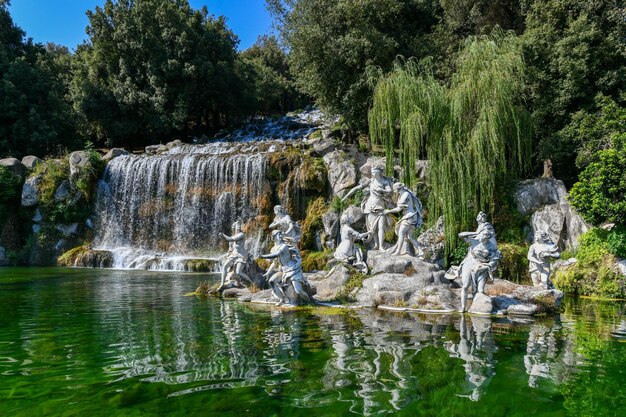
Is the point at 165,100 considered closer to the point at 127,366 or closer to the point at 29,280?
the point at 29,280

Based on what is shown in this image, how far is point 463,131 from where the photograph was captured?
51.8 ft

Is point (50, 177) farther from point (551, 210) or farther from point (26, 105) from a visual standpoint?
point (551, 210)

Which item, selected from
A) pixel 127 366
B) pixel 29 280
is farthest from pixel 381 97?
pixel 29 280

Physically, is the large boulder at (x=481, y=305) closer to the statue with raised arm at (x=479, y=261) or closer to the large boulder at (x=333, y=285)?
the statue with raised arm at (x=479, y=261)

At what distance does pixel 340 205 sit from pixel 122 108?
2442 cm

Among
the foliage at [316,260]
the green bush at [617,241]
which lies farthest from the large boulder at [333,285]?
the green bush at [617,241]

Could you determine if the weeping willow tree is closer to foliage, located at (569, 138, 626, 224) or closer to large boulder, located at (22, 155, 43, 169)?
foliage, located at (569, 138, 626, 224)

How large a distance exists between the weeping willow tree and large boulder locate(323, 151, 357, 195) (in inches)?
194

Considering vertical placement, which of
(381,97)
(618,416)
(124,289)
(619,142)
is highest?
(381,97)

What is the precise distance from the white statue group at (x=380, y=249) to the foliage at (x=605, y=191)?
310 centimetres

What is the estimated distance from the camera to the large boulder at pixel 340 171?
21.4 metres

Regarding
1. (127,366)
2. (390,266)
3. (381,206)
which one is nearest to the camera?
(127,366)

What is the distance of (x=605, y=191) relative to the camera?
1398 centimetres

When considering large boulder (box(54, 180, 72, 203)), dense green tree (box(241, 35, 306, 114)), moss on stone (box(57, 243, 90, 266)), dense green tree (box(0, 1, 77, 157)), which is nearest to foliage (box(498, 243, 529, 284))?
moss on stone (box(57, 243, 90, 266))
